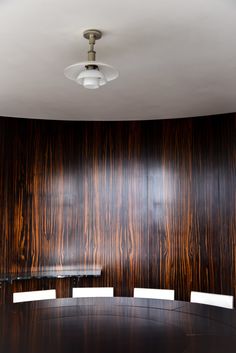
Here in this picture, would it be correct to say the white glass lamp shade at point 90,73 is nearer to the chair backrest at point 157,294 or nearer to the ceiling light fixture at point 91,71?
the ceiling light fixture at point 91,71

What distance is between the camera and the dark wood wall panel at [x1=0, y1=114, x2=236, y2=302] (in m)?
4.95

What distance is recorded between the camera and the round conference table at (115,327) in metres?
2.16

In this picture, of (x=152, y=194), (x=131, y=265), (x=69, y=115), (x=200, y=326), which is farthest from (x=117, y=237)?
(x=200, y=326)

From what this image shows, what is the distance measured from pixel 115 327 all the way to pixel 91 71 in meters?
1.63

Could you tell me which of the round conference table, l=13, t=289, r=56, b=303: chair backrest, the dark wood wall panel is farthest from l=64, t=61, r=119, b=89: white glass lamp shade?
the dark wood wall panel

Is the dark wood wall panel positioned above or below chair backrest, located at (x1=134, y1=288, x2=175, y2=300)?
above

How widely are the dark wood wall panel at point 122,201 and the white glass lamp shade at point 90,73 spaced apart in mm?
2556

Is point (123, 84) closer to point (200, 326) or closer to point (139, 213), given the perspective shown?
point (139, 213)

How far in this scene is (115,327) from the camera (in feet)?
8.41

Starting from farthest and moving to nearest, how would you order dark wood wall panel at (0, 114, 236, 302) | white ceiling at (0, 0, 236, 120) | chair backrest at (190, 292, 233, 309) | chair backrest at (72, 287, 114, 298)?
dark wood wall panel at (0, 114, 236, 302), chair backrest at (72, 287, 114, 298), chair backrest at (190, 292, 233, 309), white ceiling at (0, 0, 236, 120)

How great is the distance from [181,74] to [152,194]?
1949 mm

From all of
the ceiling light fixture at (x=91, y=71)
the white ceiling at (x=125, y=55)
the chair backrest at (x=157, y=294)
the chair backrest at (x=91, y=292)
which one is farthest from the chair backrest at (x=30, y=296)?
the ceiling light fixture at (x=91, y=71)

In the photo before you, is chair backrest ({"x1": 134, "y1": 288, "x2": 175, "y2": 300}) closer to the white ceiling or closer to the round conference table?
the round conference table

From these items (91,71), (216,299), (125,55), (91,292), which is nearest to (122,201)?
(91,292)
